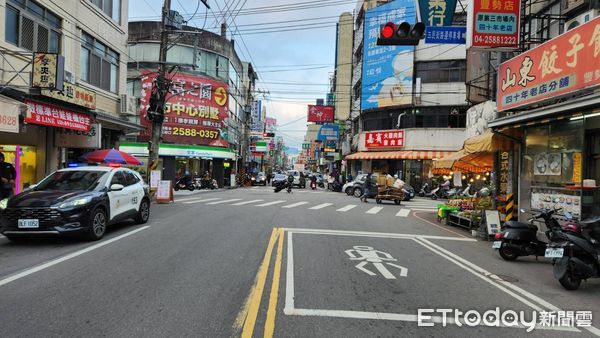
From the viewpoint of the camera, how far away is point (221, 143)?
3841 cm

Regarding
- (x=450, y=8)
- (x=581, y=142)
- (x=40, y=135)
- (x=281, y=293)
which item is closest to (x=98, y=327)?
(x=281, y=293)

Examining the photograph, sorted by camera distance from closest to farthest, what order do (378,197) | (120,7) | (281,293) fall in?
(281,293) → (120,7) → (378,197)

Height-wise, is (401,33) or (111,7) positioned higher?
(111,7)

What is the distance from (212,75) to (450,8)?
29518mm

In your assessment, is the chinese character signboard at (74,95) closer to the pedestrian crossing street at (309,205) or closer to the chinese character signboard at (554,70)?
the pedestrian crossing street at (309,205)

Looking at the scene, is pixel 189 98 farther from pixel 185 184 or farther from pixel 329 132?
pixel 329 132

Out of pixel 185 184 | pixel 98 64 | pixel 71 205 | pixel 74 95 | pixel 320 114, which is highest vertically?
pixel 320 114

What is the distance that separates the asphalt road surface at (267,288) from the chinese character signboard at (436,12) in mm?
Result: 6458

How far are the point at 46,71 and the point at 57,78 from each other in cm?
36

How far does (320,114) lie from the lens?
48.2 metres

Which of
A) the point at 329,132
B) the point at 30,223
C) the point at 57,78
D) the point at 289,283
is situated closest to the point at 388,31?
the point at 289,283

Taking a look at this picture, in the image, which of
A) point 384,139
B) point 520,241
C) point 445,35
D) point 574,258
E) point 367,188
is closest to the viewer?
point 574,258

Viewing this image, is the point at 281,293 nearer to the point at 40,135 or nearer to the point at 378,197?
the point at 40,135

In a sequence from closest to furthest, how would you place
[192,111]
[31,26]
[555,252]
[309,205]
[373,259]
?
[555,252] < [373,259] < [31,26] < [309,205] < [192,111]
